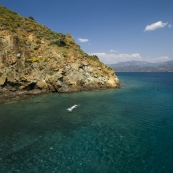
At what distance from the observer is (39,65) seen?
2282 inches

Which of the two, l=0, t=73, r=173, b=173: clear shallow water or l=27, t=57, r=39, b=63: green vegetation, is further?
l=27, t=57, r=39, b=63: green vegetation

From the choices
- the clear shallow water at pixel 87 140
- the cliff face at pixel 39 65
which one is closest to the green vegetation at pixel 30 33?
the cliff face at pixel 39 65

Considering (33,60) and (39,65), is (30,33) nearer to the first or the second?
(33,60)

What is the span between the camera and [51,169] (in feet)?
53.3

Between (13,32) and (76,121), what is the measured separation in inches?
1934

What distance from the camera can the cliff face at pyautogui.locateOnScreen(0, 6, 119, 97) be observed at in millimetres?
51469

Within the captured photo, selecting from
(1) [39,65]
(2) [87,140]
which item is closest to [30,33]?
(1) [39,65]

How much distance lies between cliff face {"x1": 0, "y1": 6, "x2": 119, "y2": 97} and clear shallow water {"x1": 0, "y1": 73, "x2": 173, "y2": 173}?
17.4 meters

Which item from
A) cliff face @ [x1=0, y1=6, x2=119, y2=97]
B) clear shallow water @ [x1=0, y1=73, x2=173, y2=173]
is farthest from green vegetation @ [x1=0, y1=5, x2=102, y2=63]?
clear shallow water @ [x1=0, y1=73, x2=173, y2=173]

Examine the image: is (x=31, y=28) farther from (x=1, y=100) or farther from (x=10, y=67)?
(x=1, y=100)

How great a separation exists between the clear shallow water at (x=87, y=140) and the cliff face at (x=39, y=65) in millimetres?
17419

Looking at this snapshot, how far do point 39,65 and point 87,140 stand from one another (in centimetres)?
4301

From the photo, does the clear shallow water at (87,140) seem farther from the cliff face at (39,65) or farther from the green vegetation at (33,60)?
the green vegetation at (33,60)

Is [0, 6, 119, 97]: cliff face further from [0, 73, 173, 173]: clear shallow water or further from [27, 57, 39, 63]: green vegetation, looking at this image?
[0, 73, 173, 173]: clear shallow water
